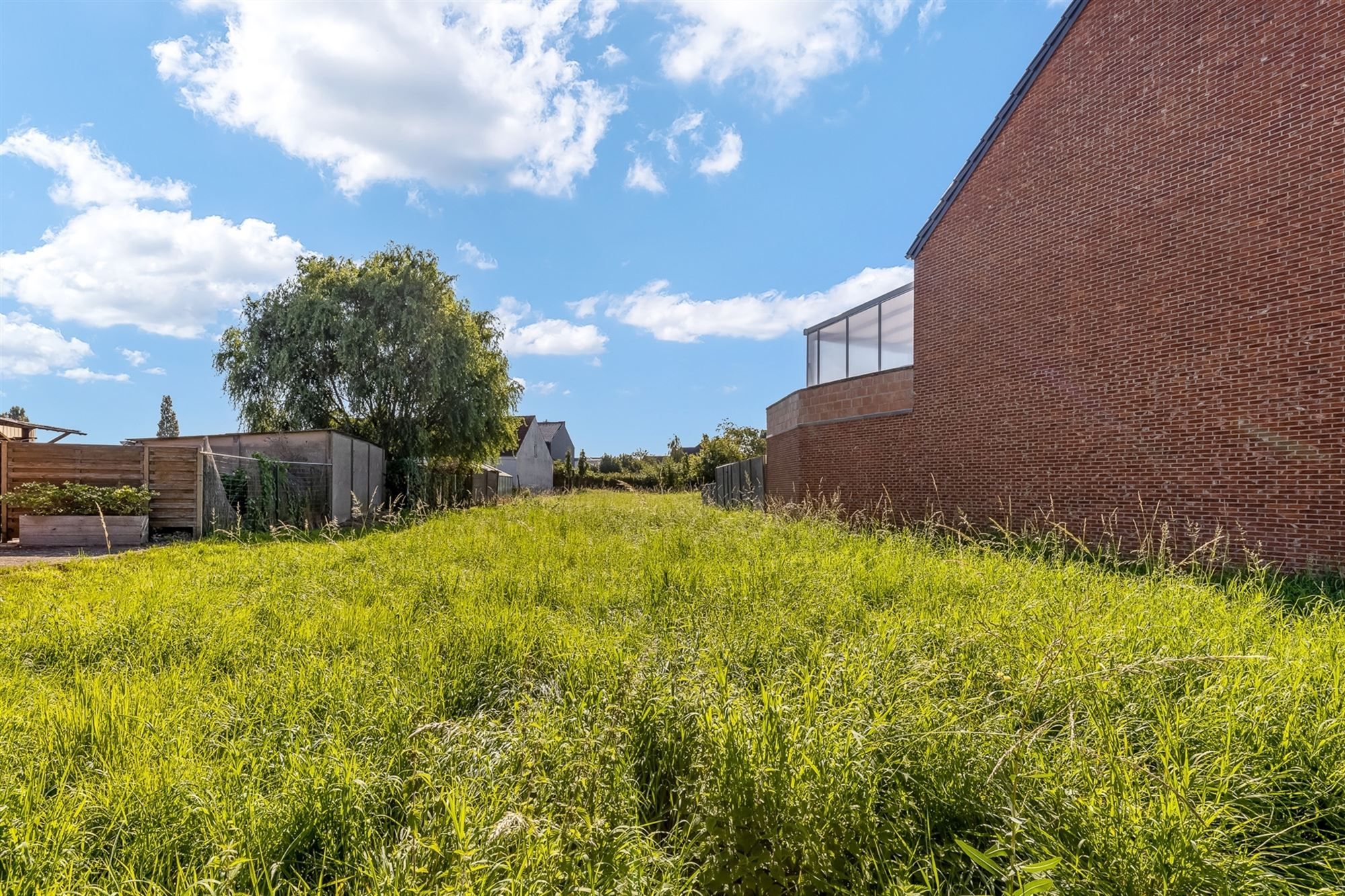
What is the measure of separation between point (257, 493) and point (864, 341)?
535 inches

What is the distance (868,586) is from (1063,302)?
767 centimetres

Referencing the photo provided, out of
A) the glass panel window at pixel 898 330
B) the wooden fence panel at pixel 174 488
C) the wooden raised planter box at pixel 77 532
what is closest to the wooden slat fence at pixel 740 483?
the glass panel window at pixel 898 330

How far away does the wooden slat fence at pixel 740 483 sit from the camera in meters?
20.3

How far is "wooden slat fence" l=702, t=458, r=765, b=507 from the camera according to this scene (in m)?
20.3

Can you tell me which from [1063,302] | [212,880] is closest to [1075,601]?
[212,880]

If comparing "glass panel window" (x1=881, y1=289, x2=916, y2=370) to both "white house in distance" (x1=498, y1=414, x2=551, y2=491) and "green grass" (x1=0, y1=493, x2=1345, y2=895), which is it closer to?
"green grass" (x1=0, y1=493, x2=1345, y2=895)

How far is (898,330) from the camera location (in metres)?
13.0

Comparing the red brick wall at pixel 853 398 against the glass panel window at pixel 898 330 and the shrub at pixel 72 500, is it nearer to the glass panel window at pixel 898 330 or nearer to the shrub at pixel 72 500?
the glass panel window at pixel 898 330

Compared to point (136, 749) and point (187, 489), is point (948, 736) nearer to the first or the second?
point (136, 749)

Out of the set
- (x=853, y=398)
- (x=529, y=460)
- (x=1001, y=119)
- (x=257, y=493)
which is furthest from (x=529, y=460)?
(x=1001, y=119)

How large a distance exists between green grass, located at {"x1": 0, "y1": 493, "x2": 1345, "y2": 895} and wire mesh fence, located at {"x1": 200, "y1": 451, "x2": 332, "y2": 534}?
7712 mm

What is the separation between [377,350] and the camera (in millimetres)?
18531

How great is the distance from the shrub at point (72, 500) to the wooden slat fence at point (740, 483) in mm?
14069

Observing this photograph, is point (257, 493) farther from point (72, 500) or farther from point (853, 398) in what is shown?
point (853, 398)
